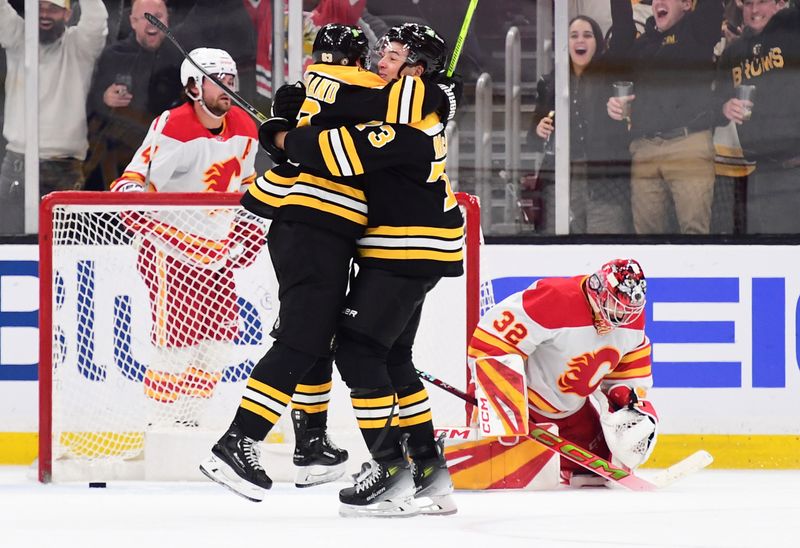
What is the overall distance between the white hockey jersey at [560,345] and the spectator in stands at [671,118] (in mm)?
825

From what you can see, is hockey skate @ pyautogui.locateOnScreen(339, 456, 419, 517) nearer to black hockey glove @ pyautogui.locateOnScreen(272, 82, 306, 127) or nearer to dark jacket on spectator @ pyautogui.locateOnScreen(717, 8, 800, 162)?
black hockey glove @ pyautogui.locateOnScreen(272, 82, 306, 127)

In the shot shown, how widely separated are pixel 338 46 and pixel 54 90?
1.88 metres

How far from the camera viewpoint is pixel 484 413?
145 inches

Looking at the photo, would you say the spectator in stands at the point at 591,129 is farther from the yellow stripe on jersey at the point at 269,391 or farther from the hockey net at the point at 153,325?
the yellow stripe on jersey at the point at 269,391

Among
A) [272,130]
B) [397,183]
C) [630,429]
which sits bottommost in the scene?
[630,429]

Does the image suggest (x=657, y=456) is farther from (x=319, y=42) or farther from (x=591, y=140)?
(x=319, y=42)

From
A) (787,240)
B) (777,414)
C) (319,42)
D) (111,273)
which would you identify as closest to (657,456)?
(777,414)

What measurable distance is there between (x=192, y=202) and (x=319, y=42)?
96 centimetres

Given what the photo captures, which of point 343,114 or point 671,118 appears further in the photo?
point 671,118

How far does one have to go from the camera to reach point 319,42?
119 inches

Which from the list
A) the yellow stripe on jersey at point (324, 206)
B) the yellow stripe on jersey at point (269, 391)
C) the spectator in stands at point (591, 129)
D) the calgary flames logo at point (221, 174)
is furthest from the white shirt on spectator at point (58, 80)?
the yellow stripe on jersey at point (269, 391)

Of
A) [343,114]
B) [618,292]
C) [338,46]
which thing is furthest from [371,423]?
[618,292]

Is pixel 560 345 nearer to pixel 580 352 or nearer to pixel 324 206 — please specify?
pixel 580 352

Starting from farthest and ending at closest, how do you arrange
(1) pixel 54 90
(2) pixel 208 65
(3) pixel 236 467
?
(1) pixel 54 90
(2) pixel 208 65
(3) pixel 236 467
